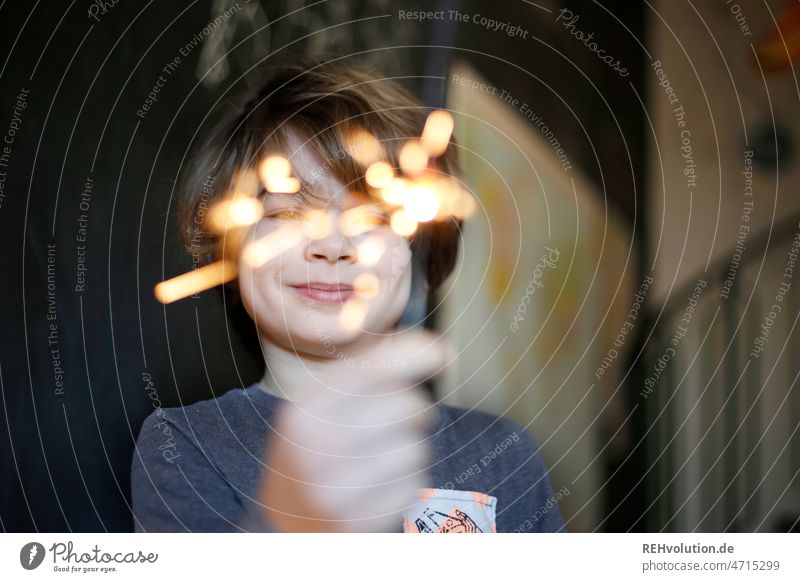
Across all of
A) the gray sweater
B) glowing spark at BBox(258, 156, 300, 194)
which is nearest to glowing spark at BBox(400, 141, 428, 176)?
glowing spark at BBox(258, 156, 300, 194)

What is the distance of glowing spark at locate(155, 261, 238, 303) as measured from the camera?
815 millimetres

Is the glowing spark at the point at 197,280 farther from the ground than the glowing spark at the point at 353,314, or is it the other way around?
the glowing spark at the point at 197,280

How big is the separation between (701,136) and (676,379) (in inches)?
10.0

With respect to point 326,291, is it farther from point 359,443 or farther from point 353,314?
point 359,443

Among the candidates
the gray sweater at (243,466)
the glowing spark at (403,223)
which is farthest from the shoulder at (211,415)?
the glowing spark at (403,223)

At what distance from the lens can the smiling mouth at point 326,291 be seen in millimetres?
812

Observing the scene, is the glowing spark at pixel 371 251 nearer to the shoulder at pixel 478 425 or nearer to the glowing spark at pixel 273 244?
the glowing spark at pixel 273 244

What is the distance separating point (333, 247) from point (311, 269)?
0.10ft

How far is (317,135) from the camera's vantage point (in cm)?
82

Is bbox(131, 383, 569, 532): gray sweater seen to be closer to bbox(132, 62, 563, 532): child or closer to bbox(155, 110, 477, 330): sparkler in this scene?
bbox(132, 62, 563, 532): child

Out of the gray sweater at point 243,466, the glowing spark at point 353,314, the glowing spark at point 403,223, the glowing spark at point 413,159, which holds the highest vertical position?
the glowing spark at point 413,159
